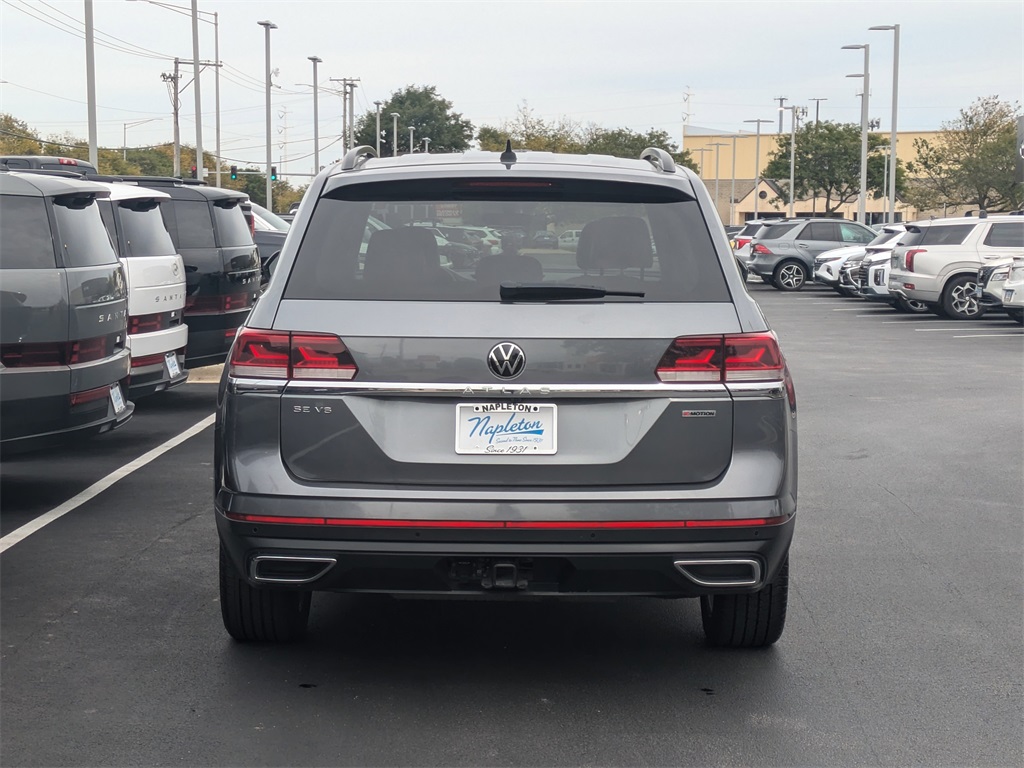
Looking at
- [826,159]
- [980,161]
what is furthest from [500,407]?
[826,159]

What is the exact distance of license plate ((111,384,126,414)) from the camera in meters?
7.51

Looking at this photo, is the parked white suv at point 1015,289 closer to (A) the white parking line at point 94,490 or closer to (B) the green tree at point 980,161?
(A) the white parking line at point 94,490

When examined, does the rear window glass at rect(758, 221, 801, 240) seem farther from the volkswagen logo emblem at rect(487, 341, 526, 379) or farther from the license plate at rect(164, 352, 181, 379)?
the volkswagen logo emblem at rect(487, 341, 526, 379)

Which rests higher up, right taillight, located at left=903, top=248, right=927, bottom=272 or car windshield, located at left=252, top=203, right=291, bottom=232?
car windshield, located at left=252, top=203, right=291, bottom=232

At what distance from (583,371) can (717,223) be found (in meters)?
0.77

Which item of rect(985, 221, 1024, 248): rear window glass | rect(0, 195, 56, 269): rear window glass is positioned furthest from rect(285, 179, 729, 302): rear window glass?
rect(985, 221, 1024, 248): rear window glass

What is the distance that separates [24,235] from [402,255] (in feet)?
11.1

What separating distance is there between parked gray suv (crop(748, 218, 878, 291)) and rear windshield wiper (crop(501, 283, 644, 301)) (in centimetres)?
3073

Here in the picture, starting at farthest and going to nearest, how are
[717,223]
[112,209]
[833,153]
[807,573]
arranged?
1. [833,153]
2. [112,209]
3. [807,573]
4. [717,223]

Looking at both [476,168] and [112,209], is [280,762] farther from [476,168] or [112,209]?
[112,209]

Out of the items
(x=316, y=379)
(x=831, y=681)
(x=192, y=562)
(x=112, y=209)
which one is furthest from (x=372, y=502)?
(x=112, y=209)

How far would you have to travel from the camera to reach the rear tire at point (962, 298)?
78.9ft

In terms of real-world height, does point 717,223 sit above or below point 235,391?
above

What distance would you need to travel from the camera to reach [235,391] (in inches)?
168
